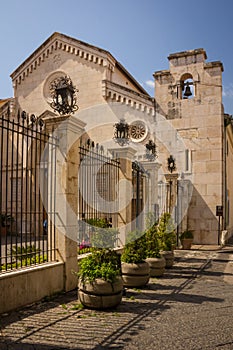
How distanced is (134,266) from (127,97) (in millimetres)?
13031

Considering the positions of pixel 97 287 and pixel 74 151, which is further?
pixel 74 151

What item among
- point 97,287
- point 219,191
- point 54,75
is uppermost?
point 54,75

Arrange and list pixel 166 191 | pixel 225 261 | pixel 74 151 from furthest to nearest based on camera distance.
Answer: pixel 166 191
pixel 225 261
pixel 74 151

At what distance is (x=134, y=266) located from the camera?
712 centimetres

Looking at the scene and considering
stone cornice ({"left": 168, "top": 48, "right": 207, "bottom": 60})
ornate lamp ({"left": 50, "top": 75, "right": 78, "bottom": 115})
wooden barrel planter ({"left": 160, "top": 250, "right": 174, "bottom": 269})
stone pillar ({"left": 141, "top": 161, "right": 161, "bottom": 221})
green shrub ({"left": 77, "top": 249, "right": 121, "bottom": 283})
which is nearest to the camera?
green shrub ({"left": 77, "top": 249, "right": 121, "bottom": 283})

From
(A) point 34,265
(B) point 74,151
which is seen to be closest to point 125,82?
(B) point 74,151

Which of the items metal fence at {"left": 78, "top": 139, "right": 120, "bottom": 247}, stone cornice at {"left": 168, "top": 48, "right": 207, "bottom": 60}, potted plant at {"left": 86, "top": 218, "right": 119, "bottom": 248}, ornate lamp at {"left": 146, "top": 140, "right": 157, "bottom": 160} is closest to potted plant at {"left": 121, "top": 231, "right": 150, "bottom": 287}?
metal fence at {"left": 78, "top": 139, "right": 120, "bottom": 247}

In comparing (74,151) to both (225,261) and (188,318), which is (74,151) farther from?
(225,261)

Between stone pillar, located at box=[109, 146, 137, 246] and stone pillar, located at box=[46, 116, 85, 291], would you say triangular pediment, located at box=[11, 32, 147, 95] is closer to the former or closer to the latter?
stone pillar, located at box=[109, 146, 137, 246]

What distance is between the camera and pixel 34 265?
6.12 meters

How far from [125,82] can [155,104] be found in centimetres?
645

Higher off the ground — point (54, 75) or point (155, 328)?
point (54, 75)

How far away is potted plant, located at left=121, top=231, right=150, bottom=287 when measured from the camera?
7.10 metres

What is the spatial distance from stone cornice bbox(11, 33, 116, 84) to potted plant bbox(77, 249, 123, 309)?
16205 millimetres
